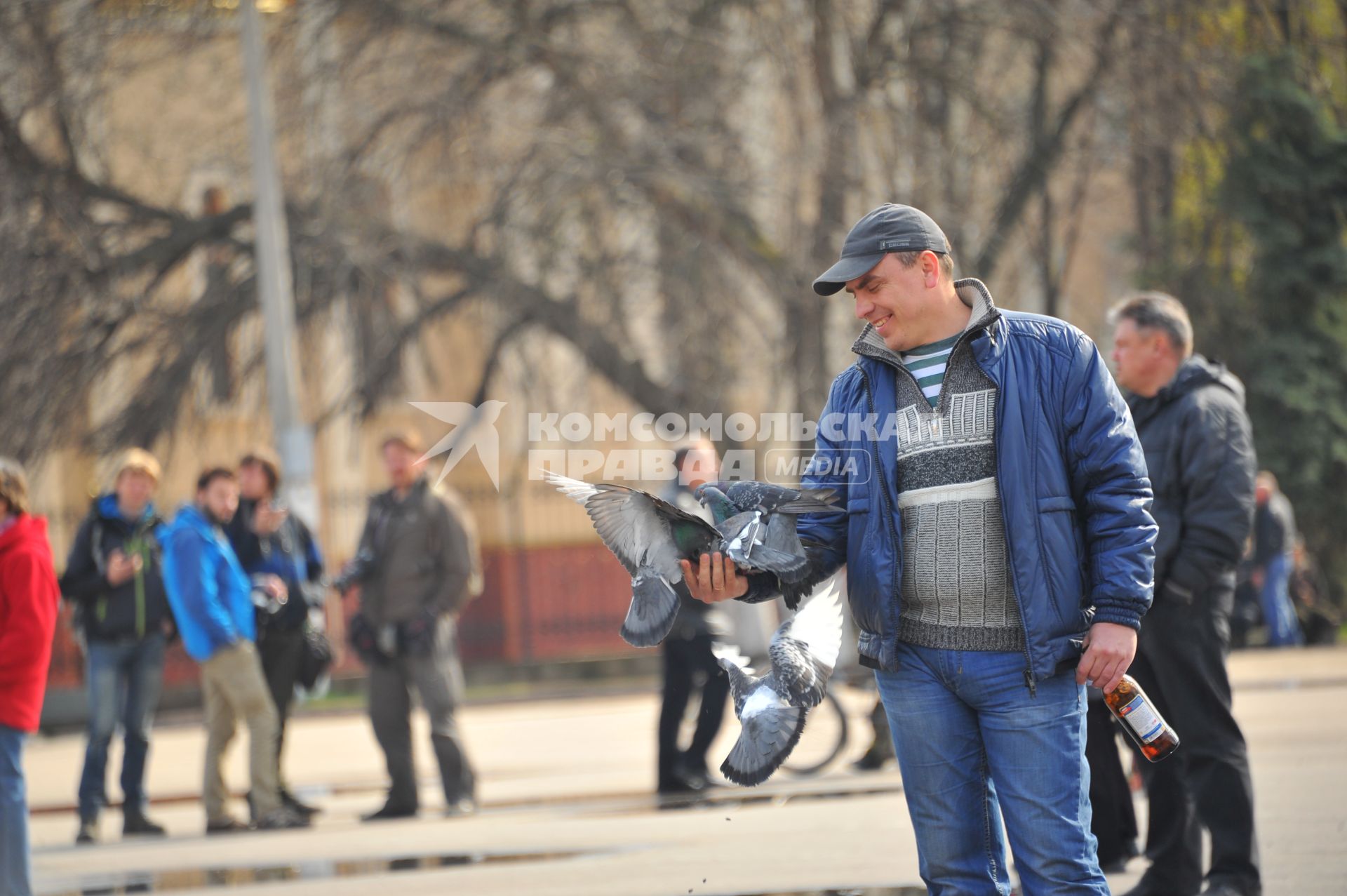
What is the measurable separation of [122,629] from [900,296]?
6.65m

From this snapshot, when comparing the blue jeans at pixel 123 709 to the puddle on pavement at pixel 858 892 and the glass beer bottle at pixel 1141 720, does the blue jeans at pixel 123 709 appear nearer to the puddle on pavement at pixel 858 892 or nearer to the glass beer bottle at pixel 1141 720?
→ the puddle on pavement at pixel 858 892

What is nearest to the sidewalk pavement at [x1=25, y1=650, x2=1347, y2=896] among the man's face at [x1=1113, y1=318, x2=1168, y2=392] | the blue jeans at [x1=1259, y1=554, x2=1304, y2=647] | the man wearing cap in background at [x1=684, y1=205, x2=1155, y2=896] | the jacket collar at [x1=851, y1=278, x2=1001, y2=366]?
the man's face at [x1=1113, y1=318, x2=1168, y2=392]

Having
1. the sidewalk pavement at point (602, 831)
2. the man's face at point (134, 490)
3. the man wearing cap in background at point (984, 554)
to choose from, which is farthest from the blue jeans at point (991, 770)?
the man's face at point (134, 490)

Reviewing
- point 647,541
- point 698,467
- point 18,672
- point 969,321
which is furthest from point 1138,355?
point 18,672

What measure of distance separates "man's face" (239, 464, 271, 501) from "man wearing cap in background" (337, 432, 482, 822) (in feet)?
2.30

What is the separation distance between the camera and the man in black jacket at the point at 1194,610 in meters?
5.27

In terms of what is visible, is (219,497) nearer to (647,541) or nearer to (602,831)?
(602,831)

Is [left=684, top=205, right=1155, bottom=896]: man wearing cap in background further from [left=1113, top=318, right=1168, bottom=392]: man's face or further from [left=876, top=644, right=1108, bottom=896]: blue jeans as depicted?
[left=1113, top=318, right=1168, bottom=392]: man's face

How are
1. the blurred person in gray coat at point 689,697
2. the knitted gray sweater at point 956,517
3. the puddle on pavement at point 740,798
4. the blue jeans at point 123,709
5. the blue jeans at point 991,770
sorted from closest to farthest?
the blue jeans at point 991,770, the knitted gray sweater at point 956,517, the puddle on pavement at point 740,798, the blue jeans at point 123,709, the blurred person in gray coat at point 689,697

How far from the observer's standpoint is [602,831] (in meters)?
8.02

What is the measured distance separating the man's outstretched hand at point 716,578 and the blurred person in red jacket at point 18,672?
9.75 feet

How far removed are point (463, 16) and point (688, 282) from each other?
3.13 metres

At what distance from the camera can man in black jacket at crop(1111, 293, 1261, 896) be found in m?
5.27

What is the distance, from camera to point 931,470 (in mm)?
3920
